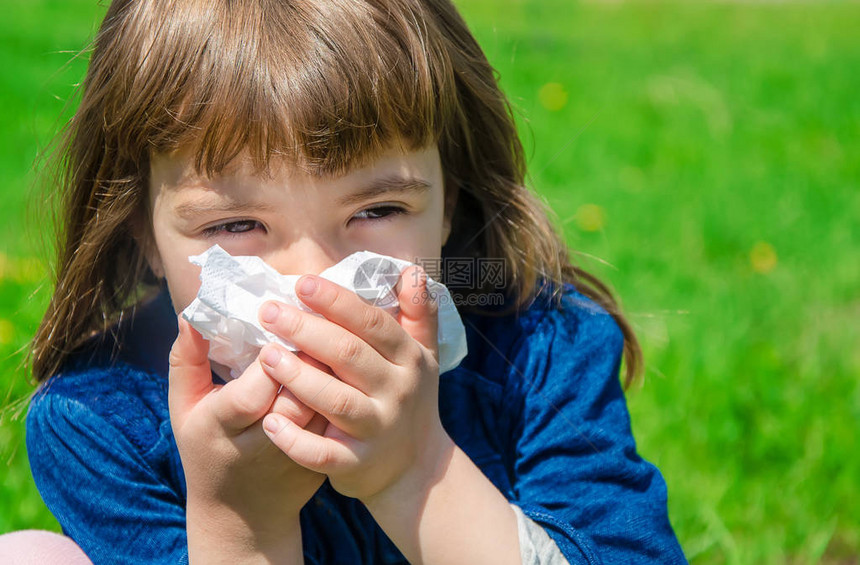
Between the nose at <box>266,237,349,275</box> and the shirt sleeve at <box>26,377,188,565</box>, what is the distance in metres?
0.41

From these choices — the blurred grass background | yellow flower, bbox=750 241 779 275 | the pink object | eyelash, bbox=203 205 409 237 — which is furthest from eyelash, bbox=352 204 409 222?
yellow flower, bbox=750 241 779 275

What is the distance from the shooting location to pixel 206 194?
4.28 ft

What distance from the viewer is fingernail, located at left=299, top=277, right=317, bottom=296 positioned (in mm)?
1141

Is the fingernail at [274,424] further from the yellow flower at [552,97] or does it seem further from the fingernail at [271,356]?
the yellow flower at [552,97]

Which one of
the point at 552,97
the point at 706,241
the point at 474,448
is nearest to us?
the point at 474,448

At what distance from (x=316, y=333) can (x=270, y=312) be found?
0.07 m

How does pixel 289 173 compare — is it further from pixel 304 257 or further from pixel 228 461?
pixel 228 461

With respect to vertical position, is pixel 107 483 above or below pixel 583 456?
below

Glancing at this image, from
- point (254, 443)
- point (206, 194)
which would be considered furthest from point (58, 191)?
point (254, 443)

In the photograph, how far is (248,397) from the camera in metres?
1.18

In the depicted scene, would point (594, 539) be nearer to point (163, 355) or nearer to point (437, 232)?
point (437, 232)

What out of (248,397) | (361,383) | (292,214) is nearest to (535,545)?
(361,383)

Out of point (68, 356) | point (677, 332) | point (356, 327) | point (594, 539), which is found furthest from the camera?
point (677, 332)

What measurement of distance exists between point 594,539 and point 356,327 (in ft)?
1.75
